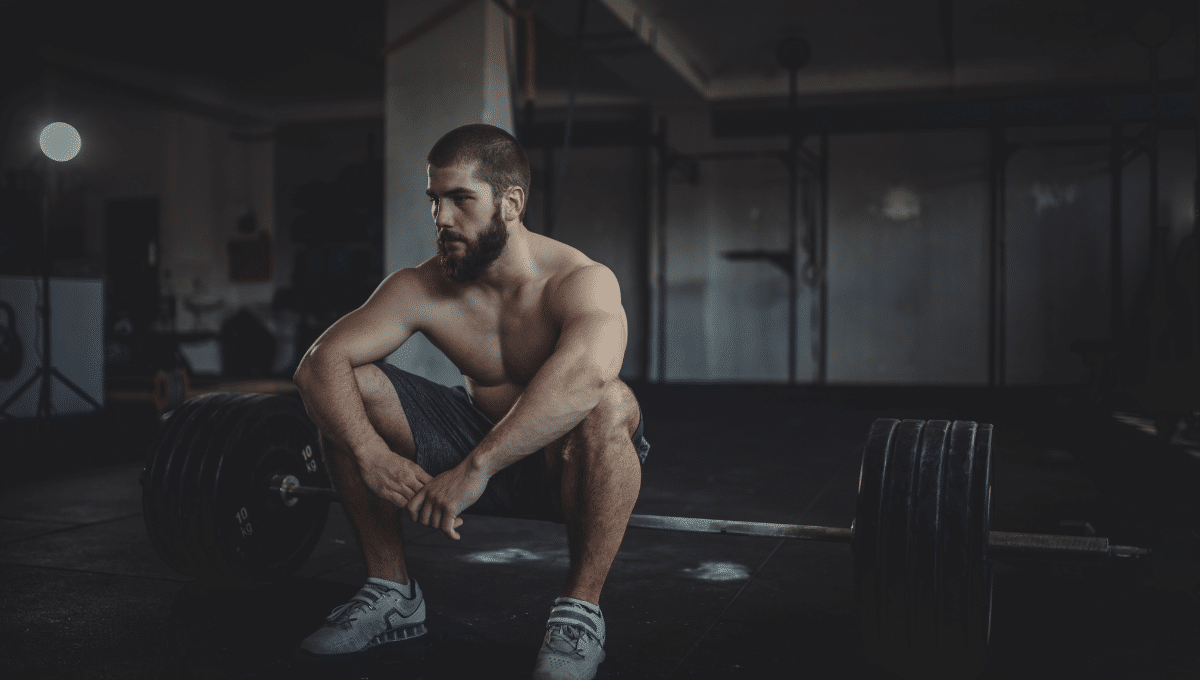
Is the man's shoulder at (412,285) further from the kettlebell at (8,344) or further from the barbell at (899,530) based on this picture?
the kettlebell at (8,344)

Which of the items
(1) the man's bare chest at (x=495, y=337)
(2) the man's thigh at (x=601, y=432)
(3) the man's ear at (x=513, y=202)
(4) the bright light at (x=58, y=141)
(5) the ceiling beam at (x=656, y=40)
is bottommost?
(2) the man's thigh at (x=601, y=432)

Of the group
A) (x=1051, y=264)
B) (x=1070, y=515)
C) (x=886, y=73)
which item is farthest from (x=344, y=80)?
(x=1070, y=515)

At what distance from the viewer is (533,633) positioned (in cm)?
155

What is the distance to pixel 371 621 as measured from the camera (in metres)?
1.49

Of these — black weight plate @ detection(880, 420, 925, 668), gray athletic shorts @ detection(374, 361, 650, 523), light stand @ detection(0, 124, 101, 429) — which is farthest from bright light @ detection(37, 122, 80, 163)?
black weight plate @ detection(880, 420, 925, 668)

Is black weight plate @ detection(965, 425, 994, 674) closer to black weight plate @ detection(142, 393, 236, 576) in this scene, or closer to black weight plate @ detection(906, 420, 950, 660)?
black weight plate @ detection(906, 420, 950, 660)

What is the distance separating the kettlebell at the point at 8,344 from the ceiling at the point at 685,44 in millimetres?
2133

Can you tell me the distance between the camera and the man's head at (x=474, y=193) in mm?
1420

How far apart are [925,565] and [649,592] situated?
0.73 m

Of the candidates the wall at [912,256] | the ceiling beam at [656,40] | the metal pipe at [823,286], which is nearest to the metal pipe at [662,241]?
the wall at [912,256]

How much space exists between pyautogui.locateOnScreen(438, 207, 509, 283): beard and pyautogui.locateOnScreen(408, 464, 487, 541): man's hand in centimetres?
33

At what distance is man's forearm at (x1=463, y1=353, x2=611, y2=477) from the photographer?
1322mm

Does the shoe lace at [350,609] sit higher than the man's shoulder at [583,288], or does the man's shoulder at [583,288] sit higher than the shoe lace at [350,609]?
the man's shoulder at [583,288]

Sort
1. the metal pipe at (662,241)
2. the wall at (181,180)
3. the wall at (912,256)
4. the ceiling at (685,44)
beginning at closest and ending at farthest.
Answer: the ceiling at (685,44) → the wall at (912,256) → the metal pipe at (662,241) → the wall at (181,180)
